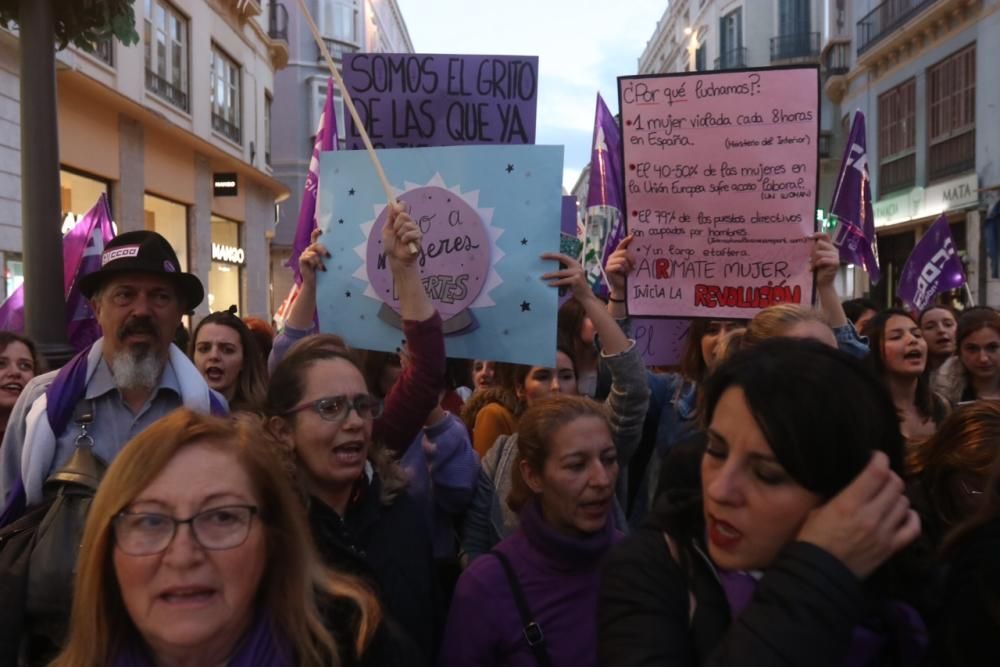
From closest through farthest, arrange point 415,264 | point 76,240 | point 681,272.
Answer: point 415,264, point 681,272, point 76,240

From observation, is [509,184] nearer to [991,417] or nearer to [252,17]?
[991,417]

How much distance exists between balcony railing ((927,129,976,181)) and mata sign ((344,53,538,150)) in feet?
59.2

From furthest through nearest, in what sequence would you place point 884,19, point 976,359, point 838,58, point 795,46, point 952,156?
point 795,46
point 838,58
point 884,19
point 952,156
point 976,359

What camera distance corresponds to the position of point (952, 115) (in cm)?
2042

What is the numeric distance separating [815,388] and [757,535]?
0.23 metres

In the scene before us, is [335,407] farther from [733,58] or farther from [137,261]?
[733,58]

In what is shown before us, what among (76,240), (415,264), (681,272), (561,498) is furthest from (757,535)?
(76,240)

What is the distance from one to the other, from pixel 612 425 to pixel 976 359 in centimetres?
330

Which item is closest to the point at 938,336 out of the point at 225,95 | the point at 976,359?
the point at 976,359

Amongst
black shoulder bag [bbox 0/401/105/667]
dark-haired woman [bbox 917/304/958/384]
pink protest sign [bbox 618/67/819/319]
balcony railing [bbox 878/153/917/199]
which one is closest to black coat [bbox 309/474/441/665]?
black shoulder bag [bbox 0/401/105/667]

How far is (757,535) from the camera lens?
1326 millimetres

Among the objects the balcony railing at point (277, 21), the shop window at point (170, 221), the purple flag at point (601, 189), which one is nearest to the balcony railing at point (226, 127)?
the shop window at point (170, 221)

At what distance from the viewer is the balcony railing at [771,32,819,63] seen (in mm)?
34188

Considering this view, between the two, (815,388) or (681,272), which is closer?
(815,388)
